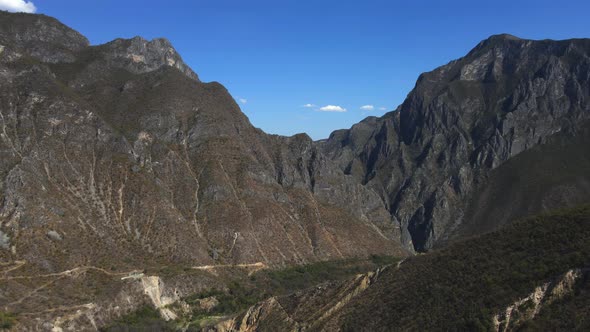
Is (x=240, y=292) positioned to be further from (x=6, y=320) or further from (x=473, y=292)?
(x=473, y=292)

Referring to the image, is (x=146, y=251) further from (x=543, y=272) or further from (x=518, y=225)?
(x=543, y=272)

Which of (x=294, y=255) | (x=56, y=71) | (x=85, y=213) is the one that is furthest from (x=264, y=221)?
(x=56, y=71)

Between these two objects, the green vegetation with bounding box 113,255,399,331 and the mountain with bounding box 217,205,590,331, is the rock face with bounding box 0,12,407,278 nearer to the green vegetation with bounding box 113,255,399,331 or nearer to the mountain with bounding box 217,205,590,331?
the green vegetation with bounding box 113,255,399,331

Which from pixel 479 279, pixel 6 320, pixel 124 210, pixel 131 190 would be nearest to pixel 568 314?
pixel 479 279

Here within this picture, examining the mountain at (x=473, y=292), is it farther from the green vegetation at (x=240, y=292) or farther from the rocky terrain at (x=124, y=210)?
the green vegetation at (x=240, y=292)

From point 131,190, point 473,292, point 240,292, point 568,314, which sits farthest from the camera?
point 131,190
